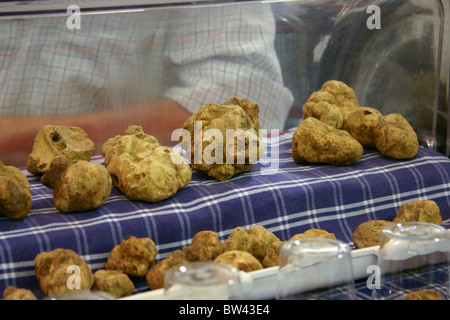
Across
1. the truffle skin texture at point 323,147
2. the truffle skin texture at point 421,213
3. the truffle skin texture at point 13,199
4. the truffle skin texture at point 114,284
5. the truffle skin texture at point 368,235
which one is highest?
the truffle skin texture at point 323,147

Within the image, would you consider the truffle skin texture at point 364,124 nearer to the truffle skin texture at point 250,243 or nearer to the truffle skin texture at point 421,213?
the truffle skin texture at point 421,213

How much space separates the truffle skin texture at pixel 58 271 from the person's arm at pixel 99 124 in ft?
2.39

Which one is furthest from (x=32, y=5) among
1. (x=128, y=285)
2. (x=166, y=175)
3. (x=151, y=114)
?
(x=128, y=285)

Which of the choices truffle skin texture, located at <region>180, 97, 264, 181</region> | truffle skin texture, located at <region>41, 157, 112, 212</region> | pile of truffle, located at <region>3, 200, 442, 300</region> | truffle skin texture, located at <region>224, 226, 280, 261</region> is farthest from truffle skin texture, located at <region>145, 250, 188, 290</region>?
truffle skin texture, located at <region>180, 97, 264, 181</region>

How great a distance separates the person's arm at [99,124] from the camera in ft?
5.89

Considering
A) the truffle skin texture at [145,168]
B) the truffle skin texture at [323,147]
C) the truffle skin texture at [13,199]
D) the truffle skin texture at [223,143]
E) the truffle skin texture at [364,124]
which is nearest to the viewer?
the truffle skin texture at [13,199]

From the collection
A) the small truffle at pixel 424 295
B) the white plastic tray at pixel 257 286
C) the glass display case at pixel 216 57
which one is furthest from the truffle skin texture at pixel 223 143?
the small truffle at pixel 424 295

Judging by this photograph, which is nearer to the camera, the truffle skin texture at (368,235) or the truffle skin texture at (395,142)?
the truffle skin texture at (368,235)

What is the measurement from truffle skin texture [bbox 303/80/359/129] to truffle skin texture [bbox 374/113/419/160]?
14 centimetres

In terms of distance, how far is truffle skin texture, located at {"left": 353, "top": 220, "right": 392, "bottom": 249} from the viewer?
135 cm

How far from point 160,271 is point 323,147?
0.67 metres

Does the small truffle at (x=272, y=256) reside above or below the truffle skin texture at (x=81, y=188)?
below

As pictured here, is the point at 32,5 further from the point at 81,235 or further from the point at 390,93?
the point at 390,93

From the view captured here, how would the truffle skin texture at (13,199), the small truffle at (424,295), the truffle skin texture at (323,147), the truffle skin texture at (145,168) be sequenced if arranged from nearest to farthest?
1. the small truffle at (424,295)
2. the truffle skin texture at (13,199)
3. the truffle skin texture at (145,168)
4. the truffle skin texture at (323,147)
